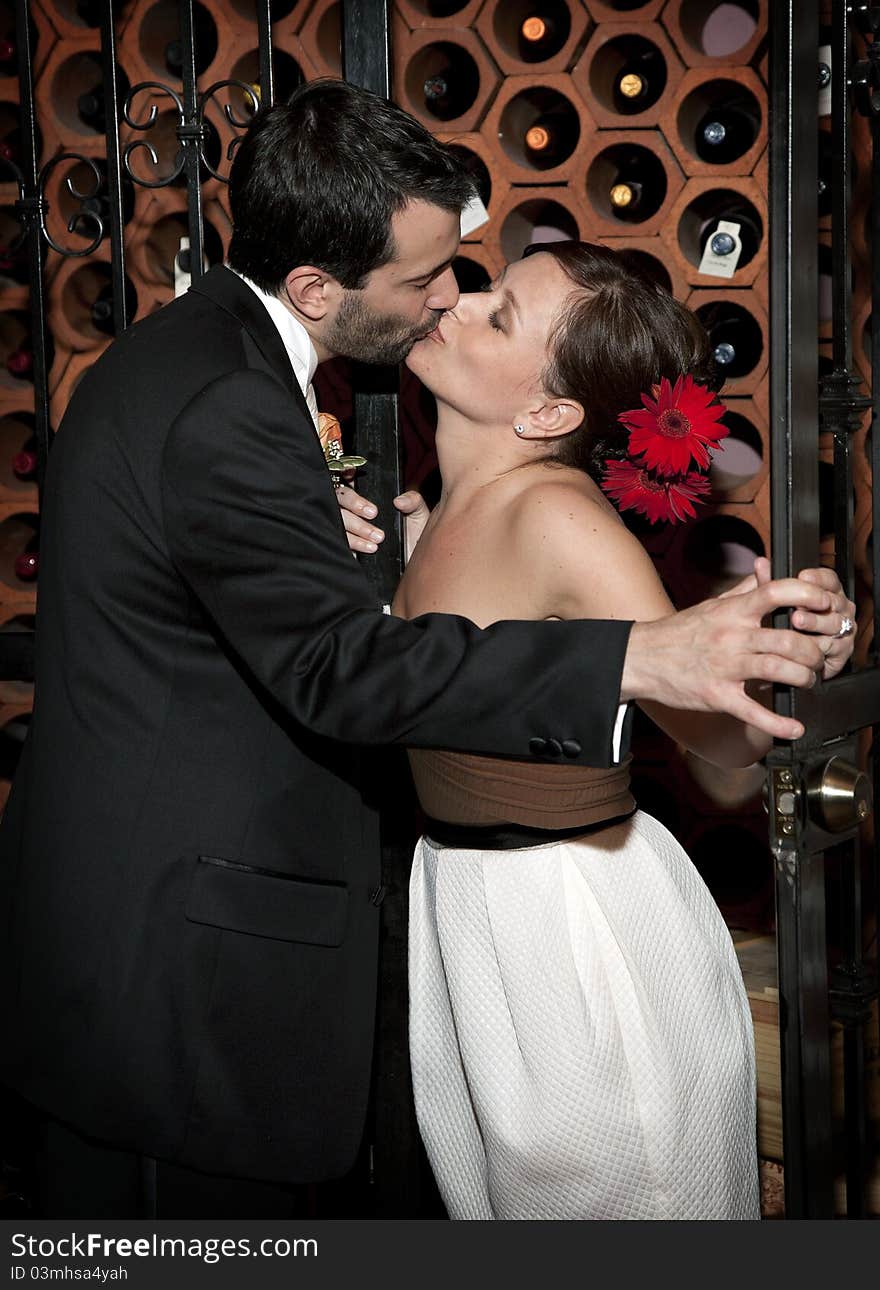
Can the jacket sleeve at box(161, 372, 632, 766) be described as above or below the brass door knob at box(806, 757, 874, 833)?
above

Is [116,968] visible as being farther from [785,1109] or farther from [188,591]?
[785,1109]

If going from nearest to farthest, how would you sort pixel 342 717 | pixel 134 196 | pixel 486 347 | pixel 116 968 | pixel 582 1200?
1. pixel 342 717
2. pixel 116 968
3. pixel 582 1200
4. pixel 486 347
5. pixel 134 196

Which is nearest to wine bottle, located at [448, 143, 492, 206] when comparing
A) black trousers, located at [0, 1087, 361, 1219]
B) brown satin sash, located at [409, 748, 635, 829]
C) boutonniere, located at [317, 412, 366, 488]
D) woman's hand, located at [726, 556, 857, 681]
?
boutonniere, located at [317, 412, 366, 488]

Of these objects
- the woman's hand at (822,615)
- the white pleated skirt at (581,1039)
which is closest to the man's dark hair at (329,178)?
the woman's hand at (822,615)

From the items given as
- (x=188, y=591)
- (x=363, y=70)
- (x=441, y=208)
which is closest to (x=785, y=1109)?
(x=188, y=591)

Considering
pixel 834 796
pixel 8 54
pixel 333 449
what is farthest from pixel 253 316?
pixel 8 54

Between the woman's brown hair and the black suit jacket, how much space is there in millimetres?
356

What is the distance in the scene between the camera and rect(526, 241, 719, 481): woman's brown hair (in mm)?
1559

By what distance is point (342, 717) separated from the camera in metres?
1.22

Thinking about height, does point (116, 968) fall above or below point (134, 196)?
below

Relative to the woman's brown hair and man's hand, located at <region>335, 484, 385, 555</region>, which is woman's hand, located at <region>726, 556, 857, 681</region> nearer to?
the woman's brown hair

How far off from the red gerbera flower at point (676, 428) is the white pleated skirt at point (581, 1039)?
1.44 feet

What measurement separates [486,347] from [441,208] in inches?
6.7

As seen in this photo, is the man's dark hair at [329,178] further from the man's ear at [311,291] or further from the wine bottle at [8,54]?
the wine bottle at [8,54]
